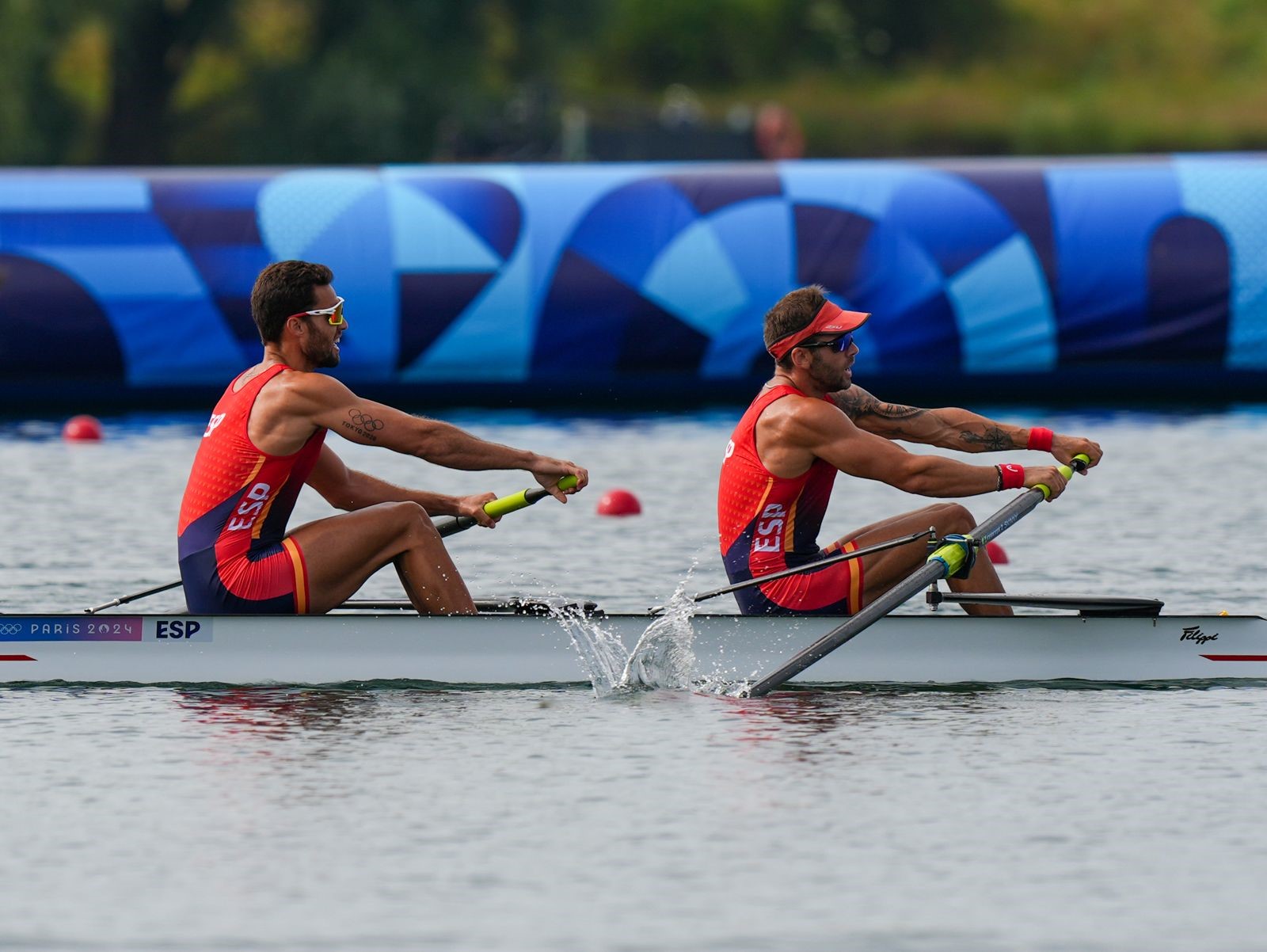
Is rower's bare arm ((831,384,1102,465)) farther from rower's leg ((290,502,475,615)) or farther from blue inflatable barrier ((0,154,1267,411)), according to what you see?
blue inflatable barrier ((0,154,1267,411))

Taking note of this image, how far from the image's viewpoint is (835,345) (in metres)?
10.3

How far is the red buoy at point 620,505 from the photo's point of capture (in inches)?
653

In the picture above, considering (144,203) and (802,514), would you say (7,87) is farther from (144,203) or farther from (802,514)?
(802,514)

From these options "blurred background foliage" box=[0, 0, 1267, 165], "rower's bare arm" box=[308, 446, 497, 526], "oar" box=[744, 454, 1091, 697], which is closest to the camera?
"oar" box=[744, 454, 1091, 697]

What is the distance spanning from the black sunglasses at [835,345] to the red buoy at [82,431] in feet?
39.1

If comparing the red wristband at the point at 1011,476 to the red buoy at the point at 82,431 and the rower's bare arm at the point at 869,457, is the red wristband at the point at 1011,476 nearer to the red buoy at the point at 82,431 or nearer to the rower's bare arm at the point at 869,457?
the rower's bare arm at the point at 869,457

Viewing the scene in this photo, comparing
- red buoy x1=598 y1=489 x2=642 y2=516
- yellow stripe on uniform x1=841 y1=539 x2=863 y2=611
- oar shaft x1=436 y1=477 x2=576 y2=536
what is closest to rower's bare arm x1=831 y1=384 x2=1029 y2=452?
yellow stripe on uniform x1=841 y1=539 x2=863 y2=611

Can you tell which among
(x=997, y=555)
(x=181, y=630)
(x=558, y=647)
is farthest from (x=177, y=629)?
(x=997, y=555)

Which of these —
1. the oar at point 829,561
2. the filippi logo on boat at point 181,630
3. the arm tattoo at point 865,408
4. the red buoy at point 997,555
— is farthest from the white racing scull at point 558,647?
the red buoy at point 997,555

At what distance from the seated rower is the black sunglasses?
1151mm

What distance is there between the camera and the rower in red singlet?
33.4 feet

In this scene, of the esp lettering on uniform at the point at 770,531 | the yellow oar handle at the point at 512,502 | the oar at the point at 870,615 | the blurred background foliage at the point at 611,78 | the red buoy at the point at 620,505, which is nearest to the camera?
the oar at the point at 870,615

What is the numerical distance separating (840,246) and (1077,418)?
2802 millimetres

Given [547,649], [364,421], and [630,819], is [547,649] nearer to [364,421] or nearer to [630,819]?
[364,421]
